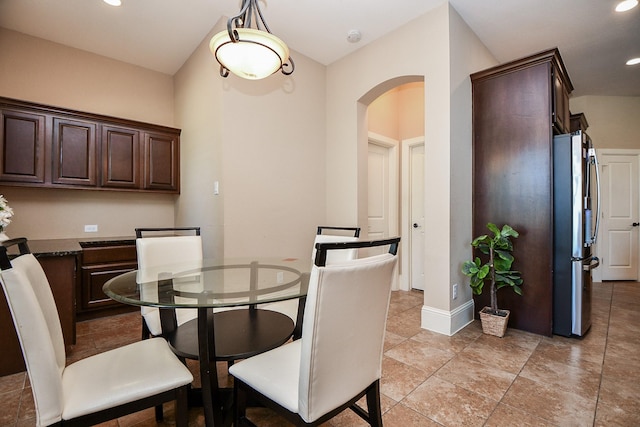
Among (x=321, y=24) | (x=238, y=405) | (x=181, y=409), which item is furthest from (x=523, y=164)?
(x=181, y=409)

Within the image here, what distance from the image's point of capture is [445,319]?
2.61 meters

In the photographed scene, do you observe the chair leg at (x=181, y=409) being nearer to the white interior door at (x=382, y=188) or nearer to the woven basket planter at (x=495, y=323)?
the woven basket planter at (x=495, y=323)

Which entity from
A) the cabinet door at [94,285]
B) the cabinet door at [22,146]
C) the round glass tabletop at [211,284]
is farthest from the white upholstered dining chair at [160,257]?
the cabinet door at [22,146]

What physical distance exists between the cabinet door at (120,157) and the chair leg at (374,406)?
346cm

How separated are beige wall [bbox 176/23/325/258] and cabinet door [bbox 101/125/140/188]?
0.56 meters

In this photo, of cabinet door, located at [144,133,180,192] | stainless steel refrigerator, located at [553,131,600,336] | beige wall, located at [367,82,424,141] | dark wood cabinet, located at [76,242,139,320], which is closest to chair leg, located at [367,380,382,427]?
stainless steel refrigerator, located at [553,131,600,336]

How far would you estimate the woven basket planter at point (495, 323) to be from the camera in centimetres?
253

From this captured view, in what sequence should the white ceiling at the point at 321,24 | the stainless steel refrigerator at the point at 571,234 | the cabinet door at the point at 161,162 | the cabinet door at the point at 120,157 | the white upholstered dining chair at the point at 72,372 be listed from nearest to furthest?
the white upholstered dining chair at the point at 72,372, the stainless steel refrigerator at the point at 571,234, the white ceiling at the point at 321,24, the cabinet door at the point at 120,157, the cabinet door at the point at 161,162

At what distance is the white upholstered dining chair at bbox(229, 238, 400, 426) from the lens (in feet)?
3.08

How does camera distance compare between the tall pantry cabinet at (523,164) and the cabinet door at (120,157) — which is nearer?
the tall pantry cabinet at (523,164)

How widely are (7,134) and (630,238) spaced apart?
833 centimetres

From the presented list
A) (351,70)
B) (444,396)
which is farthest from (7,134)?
(444,396)

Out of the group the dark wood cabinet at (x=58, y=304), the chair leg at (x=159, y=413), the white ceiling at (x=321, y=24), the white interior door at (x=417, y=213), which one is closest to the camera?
the chair leg at (x=159, y=413)

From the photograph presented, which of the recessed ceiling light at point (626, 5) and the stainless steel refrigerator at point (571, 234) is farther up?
the recessed ceiling light at point (626, 5)
